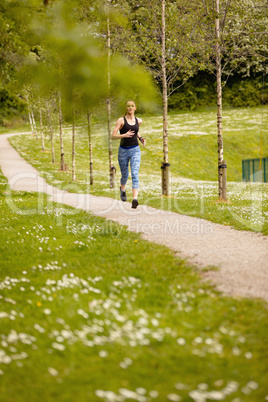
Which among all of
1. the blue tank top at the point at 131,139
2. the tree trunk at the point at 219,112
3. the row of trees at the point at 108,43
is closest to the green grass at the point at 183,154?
the tree trunk at the point at 219,112

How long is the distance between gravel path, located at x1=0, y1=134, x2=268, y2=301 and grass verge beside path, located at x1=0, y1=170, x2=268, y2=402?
0.48 meters

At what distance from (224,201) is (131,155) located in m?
6.47

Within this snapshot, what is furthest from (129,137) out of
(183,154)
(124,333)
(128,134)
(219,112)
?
(183,154)

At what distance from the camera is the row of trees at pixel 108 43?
5.54 meters

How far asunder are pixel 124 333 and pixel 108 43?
1943cm

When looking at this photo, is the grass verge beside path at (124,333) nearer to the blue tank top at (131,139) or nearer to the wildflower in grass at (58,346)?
the wildflower in grass at (58,346)

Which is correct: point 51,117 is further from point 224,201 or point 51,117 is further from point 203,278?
point 203,278

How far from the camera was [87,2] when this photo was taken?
6.00 m

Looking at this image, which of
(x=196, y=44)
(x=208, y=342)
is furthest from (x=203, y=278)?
(x=196, y=44)

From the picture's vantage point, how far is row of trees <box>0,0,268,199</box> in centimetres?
554

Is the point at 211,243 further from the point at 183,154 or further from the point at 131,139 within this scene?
the point at 183,154

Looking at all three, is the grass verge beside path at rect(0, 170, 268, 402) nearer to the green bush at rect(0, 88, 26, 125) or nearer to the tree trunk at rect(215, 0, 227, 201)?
the green bush at rect(0, 88, 26, 125)

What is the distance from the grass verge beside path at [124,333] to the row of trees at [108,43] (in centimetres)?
288

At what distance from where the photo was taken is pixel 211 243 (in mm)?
8656
